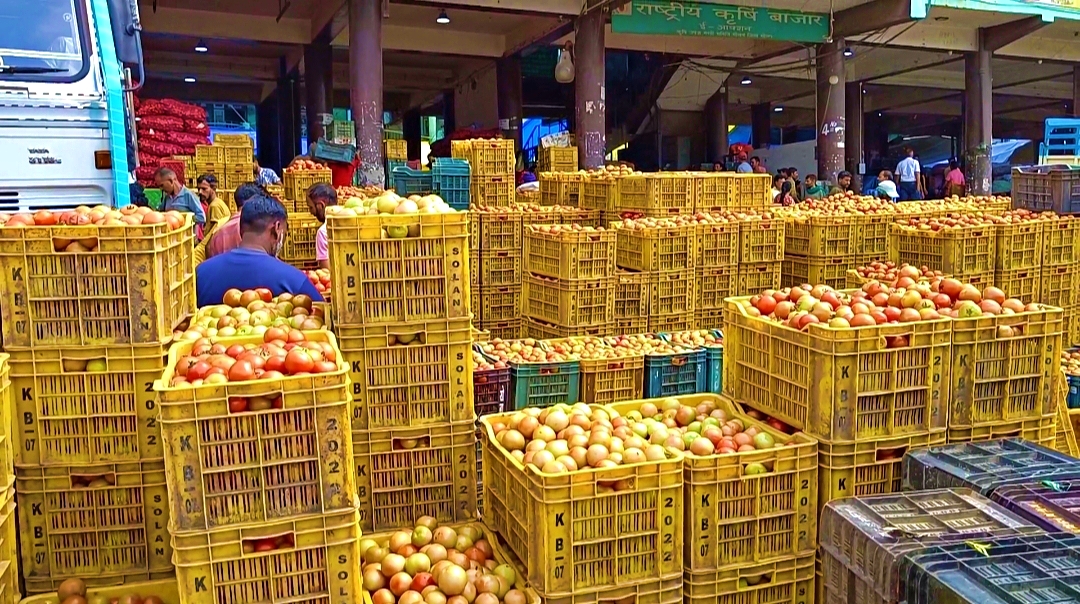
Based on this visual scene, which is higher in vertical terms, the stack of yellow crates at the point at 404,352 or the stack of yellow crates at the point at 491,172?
the stack of yellow crates at the point at 491,172

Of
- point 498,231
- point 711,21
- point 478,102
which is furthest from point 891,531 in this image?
point 478,102

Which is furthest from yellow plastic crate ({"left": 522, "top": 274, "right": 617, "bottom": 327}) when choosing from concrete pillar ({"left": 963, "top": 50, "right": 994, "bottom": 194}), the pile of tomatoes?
concrete pillar ({"left": 963, "top": 50, "right": 994, "bottom": 194})

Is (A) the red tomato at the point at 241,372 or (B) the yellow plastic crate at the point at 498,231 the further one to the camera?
(B) the yellow plastic crate at the point at 498,231

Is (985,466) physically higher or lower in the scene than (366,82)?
lower

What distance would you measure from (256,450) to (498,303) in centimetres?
634

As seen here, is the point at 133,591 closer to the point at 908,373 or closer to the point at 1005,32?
the point at 908,373

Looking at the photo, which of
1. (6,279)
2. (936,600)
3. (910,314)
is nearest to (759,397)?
(910,314)

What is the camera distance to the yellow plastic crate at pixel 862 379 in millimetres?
3662

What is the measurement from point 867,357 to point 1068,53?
25.1m

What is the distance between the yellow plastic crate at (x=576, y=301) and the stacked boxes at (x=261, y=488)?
15.2 ft

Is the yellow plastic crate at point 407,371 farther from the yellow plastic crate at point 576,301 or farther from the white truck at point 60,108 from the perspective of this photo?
the yellow plastic crate at point 576,301

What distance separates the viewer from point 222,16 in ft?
63.9

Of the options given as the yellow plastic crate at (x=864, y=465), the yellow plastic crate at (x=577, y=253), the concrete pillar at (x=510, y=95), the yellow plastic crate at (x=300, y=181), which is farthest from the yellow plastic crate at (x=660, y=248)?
the concrete pillar at (x=510, y=95)

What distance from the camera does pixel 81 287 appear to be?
10.7 feet
